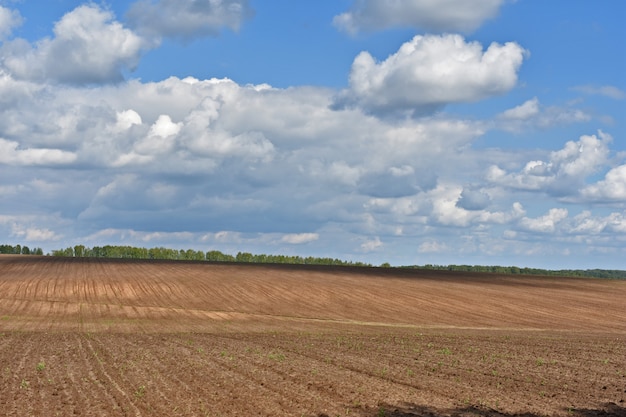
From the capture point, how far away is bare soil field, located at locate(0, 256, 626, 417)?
61.8ft

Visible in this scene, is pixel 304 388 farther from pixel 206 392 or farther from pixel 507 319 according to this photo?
pixel 507 319

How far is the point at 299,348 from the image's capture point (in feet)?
102

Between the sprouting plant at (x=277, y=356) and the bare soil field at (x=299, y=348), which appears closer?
the bare soil field at (x=299, y=348)

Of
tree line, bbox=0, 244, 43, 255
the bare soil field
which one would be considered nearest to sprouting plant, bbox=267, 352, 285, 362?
the bare soil field

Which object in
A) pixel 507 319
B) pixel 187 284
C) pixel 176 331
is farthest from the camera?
pixel 187 284

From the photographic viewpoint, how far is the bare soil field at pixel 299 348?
18828mm

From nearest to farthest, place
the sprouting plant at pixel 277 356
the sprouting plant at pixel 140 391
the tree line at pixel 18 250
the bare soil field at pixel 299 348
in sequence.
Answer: the bare soil field at pixel 299 348
the sprouting plant at pixel 140 391
the sprouting plant at pixel 277 356
the tree line at pixel 18 250

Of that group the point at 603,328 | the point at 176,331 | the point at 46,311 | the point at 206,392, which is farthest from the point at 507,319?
the point at 206,392

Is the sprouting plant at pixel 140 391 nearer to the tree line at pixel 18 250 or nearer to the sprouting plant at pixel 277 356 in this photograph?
the sprouting plant at pixel 277 356

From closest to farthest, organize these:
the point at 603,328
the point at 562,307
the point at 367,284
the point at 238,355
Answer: the point at 238,355, the point at 603,328, the point at 562,307, the point at 367,284

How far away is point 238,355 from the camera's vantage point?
1109 inches

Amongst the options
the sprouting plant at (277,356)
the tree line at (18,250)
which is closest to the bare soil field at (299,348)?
the sprouting plant at (277,356)

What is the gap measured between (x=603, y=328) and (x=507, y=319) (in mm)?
7379

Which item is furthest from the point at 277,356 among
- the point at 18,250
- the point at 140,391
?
the point at 18,250
